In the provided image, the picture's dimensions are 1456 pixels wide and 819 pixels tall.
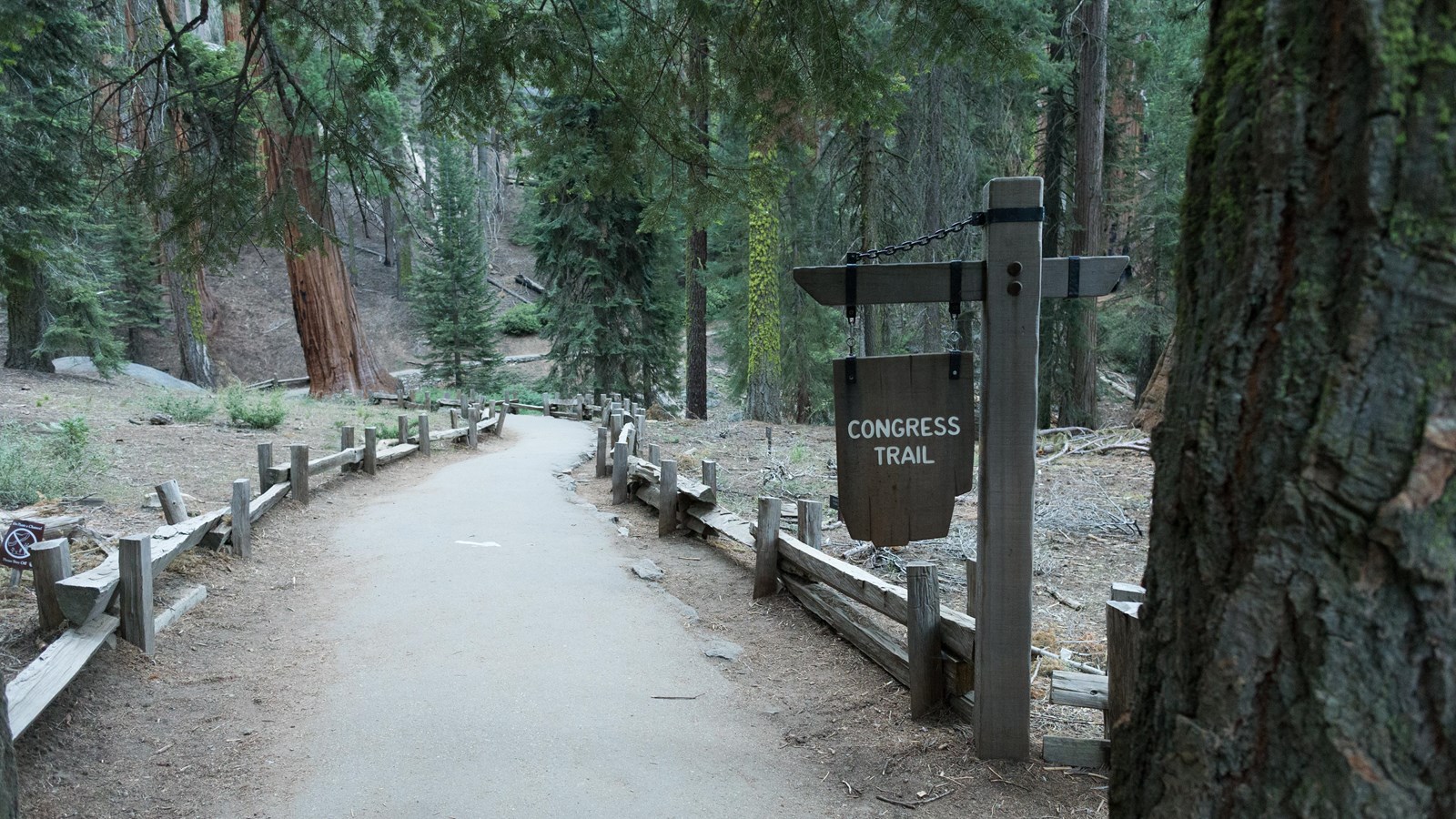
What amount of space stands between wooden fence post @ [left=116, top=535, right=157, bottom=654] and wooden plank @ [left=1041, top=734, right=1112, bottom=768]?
4.87 metres

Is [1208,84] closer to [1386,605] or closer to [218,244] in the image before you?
[1386,605]

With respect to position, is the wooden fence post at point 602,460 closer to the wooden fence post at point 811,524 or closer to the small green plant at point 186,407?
the small green plant at point 186,407

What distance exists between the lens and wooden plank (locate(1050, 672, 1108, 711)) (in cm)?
353

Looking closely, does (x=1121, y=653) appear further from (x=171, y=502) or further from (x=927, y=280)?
(x=171, y=502)

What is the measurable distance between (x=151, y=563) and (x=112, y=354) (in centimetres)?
2093

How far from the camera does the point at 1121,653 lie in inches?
129

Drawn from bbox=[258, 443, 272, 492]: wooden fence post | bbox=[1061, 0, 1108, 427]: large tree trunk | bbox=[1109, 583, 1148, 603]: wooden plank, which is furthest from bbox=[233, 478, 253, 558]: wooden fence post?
bbox=[1061, 0, 1108, 427]: large tree trunk

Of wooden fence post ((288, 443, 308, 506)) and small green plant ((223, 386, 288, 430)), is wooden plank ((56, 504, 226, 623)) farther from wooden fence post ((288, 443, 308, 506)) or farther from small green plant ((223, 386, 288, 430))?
small green plant ((223, 386, 288, 430))

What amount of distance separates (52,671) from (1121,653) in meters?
A: 4.75

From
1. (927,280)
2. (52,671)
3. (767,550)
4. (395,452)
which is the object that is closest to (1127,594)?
(927,280)

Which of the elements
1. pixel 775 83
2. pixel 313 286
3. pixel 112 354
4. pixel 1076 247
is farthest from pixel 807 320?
pixel 112 354

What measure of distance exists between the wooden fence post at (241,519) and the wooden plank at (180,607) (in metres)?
0.99

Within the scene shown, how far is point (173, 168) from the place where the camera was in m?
6.28

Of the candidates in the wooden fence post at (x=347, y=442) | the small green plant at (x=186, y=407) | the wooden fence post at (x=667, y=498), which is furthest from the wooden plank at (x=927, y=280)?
the small green plant at (x=186, y=407)
